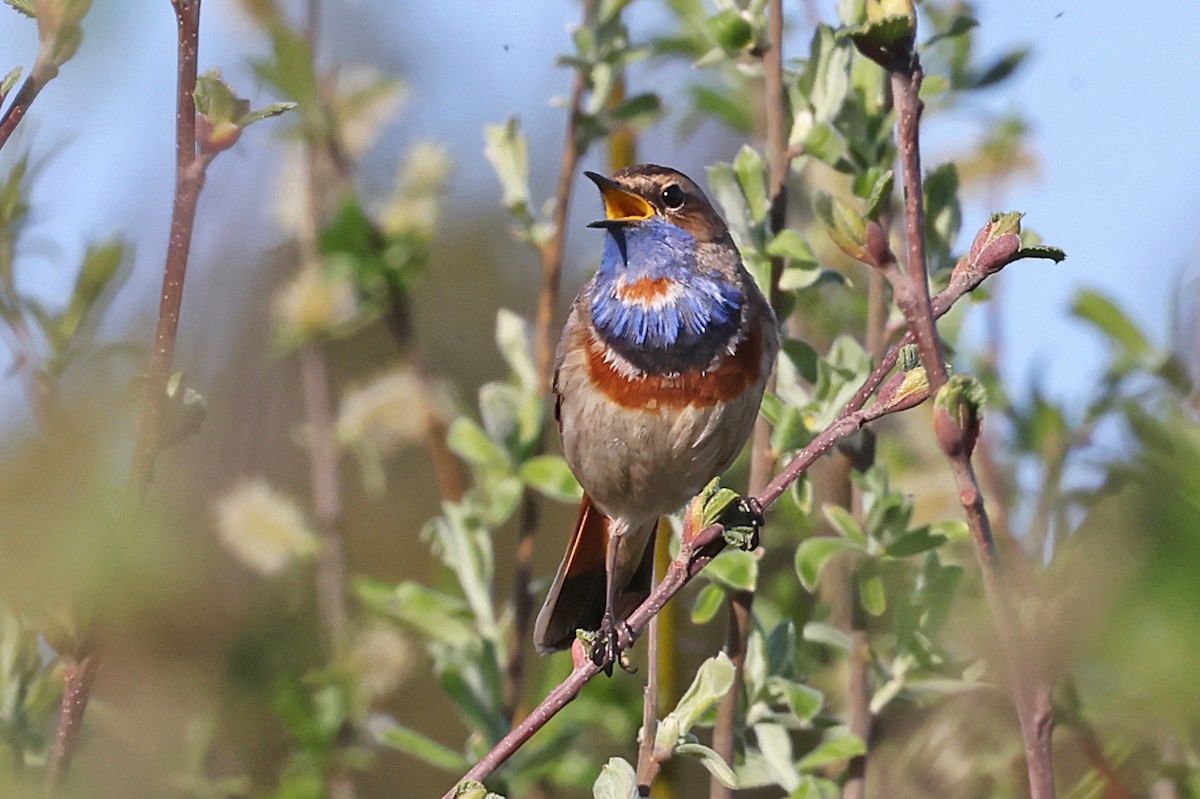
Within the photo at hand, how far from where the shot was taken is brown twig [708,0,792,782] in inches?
80.6

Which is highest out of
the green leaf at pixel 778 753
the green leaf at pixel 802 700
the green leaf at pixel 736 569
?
the green leaf at pixel 736 569

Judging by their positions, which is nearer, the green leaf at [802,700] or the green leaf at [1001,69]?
the green leaf at [802,700]

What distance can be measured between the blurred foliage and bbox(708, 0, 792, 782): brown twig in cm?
3

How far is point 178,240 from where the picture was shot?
1159 mm

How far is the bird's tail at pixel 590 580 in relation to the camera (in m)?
2.67

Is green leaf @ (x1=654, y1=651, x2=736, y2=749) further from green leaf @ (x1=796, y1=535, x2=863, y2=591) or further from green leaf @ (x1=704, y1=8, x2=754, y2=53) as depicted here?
green leaf @ (x1=704, y1=8, x2=754, y2=53)

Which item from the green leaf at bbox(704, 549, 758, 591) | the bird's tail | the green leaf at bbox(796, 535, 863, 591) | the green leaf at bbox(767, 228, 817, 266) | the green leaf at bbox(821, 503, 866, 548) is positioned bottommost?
the bird's tail

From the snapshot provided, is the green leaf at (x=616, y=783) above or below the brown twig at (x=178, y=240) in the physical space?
below

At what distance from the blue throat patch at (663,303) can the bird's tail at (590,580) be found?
0.33 meters

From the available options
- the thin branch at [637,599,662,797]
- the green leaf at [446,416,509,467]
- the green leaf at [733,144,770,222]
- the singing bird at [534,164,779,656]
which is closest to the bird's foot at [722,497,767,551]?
the thin branch at [637,599,662,797]

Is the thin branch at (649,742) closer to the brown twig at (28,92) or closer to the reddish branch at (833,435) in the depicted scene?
the reddish branch at (833,435)

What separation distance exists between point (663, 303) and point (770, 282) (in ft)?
1.15

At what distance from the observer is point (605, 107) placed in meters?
2.62

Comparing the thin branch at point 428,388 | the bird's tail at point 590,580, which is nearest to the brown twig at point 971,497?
the bird's tail at point 590,580
